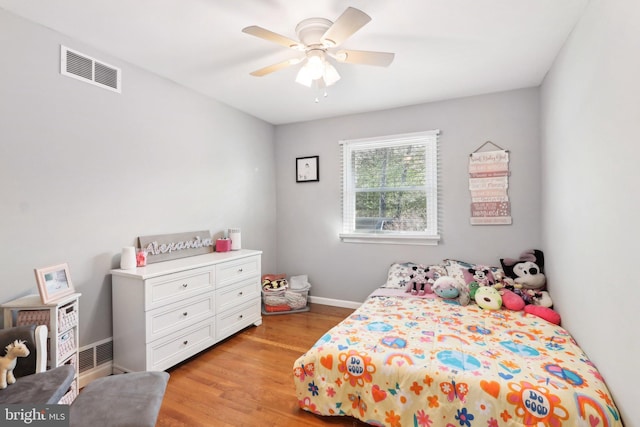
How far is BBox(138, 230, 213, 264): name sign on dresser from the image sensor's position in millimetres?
2621

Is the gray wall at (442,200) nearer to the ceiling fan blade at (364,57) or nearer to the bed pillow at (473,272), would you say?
the bed pillow at (473,272)

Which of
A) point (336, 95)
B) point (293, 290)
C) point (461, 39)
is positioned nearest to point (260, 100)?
point (336, 95)

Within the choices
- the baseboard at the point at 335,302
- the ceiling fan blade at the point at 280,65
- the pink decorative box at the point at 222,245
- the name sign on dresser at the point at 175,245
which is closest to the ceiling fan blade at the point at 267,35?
Answer: the ceiling fan blade at the point at 280,65

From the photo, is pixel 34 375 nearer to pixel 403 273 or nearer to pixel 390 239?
pixel 403 273

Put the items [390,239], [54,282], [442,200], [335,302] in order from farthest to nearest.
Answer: [335,302], [390,239], [442,200], [54,282]

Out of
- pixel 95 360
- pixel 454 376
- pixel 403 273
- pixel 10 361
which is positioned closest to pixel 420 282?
pixel 403 273

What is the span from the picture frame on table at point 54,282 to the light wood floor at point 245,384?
3.20 feet

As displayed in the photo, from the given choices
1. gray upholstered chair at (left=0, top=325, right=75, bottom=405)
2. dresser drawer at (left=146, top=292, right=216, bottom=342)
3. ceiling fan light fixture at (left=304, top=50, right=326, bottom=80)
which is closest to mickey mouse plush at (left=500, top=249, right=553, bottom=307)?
ceiling fan light fixture at (left=304, top=50, right=326, bottom=80)

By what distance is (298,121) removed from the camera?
13.7 feet

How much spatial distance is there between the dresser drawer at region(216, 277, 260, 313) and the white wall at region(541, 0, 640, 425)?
9.12 ft

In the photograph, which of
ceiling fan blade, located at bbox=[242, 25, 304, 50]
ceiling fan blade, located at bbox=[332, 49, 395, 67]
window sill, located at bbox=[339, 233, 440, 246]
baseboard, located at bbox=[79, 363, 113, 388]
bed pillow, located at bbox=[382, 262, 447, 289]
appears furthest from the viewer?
window sill, located at bbox=[339, 233, 440, 246]

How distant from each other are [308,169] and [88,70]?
8.24ft

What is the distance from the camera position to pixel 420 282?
309cm

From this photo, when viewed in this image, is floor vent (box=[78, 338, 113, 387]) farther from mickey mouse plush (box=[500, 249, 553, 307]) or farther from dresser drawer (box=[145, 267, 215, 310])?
mickey mouse plush (box=[500, 249, 553, 307])
